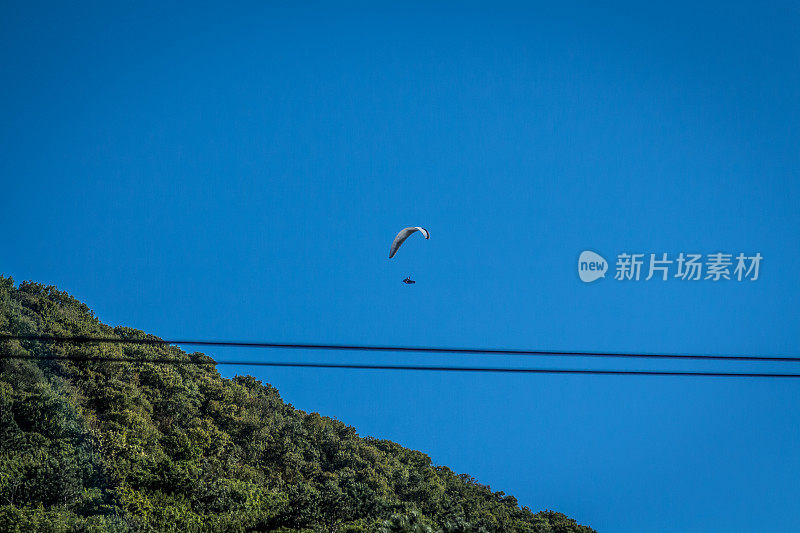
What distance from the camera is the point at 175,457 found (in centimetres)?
3609

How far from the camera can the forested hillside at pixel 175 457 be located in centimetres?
3042

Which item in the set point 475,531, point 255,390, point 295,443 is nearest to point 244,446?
point 295,443

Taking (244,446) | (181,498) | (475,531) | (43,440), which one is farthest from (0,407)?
(475,531)

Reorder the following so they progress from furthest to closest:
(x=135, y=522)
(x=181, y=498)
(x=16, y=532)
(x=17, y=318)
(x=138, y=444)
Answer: (x=17, y=318) < (x=138, y=444) < (x=181, y=498) < (x=135, y=522) < (x=16, y=532)

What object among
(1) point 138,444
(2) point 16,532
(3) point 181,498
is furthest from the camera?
(1) point 138,444

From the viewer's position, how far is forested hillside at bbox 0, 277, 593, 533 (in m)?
30.4

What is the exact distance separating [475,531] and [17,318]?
26.1 meters

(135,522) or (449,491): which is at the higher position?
(449,491)

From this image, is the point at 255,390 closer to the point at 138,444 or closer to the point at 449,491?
the point at 449,491

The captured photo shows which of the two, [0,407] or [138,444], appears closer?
[0,407]

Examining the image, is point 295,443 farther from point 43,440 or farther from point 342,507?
point 43,440

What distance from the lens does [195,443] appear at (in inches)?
1538

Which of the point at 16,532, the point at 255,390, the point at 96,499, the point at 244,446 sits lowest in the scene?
the point at 16,532

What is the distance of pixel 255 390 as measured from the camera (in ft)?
177
